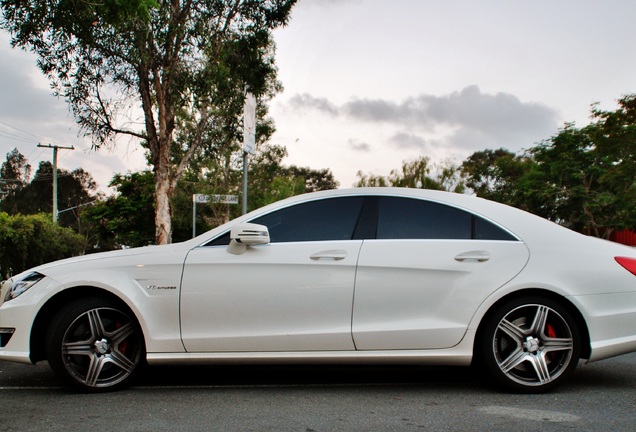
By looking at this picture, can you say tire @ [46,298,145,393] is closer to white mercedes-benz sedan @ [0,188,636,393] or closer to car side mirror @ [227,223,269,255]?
white mercedes-benz sedan @ [0,188,636,393]

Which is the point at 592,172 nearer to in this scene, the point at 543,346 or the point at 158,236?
the point at 158,236

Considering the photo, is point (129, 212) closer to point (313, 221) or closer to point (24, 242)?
point (24, 242)

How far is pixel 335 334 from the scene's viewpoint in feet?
16.4

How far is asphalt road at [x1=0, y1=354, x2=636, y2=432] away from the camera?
13.9 feet

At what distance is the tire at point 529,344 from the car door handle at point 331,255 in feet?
3.82

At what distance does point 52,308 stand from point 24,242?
30.7m

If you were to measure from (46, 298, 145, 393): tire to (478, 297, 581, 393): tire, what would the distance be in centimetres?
262

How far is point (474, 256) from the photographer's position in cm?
507

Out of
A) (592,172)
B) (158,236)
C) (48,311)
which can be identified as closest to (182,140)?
(158,236)

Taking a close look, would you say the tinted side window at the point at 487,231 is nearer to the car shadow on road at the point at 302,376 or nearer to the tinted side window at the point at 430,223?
the tinted side window at the point at 430,223

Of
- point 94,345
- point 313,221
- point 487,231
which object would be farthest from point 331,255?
point 94,345

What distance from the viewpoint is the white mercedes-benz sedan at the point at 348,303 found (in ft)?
16.4

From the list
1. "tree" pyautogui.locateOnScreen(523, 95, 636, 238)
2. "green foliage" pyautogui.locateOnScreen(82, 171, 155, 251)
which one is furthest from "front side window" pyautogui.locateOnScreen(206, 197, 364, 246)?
"green foliage" pyautogui.locateOnScreen(82, 171, 155, 251)

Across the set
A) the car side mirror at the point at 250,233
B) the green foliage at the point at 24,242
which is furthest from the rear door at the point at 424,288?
the green foliage at the point at 24,242
